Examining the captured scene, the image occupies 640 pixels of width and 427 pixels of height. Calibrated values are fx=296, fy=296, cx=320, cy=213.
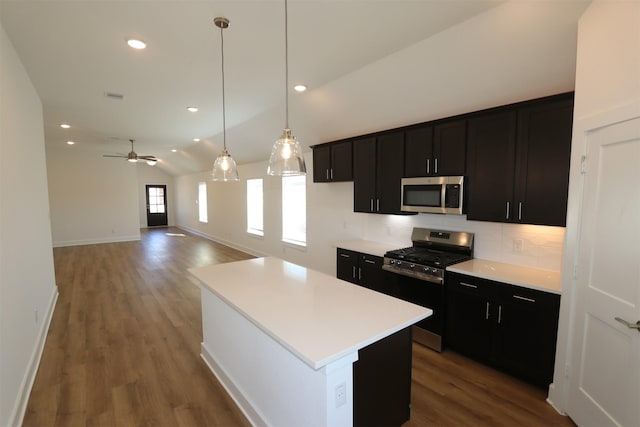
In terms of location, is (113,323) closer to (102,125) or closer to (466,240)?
(102,125)

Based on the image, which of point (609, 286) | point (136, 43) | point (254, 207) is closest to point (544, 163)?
point (609, 286)

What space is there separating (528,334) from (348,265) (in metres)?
2.12

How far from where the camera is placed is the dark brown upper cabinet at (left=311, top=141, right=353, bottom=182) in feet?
13.9

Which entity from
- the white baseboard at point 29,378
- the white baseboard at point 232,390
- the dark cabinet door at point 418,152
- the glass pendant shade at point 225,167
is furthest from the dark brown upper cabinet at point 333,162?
the white baseboard at point 29,378

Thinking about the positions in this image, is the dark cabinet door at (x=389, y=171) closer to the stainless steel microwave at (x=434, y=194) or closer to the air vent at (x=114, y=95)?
the stainless steel microwave at (x=434, y=194)

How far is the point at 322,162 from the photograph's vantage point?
4.65m

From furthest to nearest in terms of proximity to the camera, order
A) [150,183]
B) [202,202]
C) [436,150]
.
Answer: [150,183] < [202,202] < [436,150]

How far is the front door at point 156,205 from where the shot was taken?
12.8 meters

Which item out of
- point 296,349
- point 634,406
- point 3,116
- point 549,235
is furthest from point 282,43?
point 634,406

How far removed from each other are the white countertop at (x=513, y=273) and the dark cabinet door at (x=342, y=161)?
1.97 meters

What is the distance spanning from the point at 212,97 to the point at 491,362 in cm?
432

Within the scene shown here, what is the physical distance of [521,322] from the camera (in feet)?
7.93

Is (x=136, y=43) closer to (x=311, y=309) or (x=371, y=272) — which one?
(x=311, y=309)

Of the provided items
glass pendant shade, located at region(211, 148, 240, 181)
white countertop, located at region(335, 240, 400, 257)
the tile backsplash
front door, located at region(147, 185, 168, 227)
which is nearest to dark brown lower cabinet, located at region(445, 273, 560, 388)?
the tile backsplash
